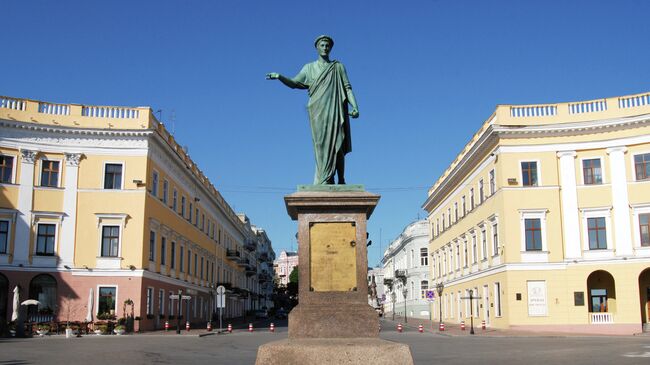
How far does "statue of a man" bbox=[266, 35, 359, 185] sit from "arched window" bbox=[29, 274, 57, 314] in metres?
29.8

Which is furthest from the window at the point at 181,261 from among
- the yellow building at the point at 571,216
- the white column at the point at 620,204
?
the white column at the point at 620,204

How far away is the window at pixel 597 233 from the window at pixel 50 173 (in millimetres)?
30985

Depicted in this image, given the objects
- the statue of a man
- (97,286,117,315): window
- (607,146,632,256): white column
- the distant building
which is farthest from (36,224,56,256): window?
the distant building

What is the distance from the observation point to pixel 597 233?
3825 centimetres

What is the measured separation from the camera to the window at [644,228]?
121ft

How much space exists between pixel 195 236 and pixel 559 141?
29452 mm

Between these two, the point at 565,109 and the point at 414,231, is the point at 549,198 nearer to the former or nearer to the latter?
the point at 565,109

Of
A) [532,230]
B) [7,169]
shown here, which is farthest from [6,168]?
[532,230]

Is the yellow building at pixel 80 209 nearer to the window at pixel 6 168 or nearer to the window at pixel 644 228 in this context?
the window at pixel 6 168

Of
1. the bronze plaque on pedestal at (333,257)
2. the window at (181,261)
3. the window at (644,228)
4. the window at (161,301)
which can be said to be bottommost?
the window at (161,301)

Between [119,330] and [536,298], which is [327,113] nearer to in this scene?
[119,330]

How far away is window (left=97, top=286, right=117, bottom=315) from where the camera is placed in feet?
119

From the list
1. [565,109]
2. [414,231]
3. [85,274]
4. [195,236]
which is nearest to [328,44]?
[85,274]

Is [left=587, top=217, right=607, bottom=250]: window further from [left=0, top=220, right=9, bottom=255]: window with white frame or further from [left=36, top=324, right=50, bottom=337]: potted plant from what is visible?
[left=0, top=220, right=9, bottom=255]: window with white frame
